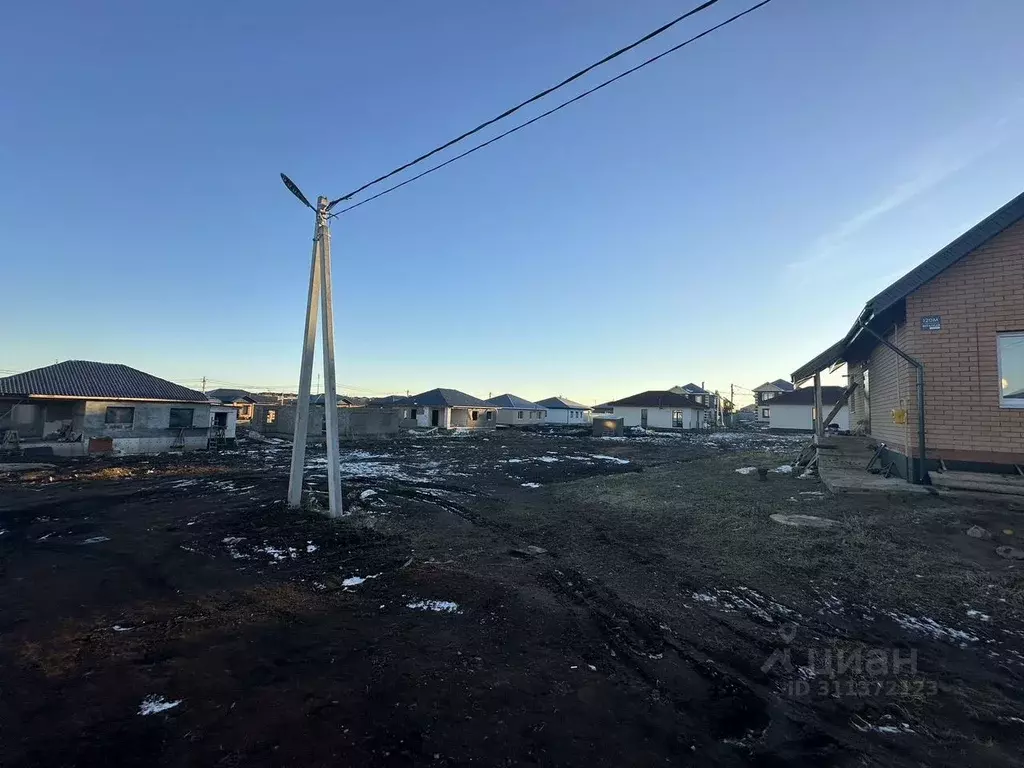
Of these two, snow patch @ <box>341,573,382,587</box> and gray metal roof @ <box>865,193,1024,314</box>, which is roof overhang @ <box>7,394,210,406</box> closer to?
snow patch @ <box>341,573,382,587</box>

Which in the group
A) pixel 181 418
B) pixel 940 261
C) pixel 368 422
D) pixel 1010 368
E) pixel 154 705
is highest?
pixel 940 261

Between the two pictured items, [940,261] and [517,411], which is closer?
[940,261]

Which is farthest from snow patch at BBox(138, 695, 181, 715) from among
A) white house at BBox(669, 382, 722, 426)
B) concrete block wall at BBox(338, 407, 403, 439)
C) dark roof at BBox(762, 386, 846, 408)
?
white house at BBox(669, 382, 722, 426)

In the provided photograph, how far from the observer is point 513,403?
62.6 meters

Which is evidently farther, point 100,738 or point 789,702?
point 789,702

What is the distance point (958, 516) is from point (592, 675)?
675cm

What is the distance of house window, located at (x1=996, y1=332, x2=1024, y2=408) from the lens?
25.7 feet

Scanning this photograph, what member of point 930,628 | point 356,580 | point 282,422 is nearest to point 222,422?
point 282,422

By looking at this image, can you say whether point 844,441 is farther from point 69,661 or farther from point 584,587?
point 69,661

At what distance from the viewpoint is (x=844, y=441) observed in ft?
53.6

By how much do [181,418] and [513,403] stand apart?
41.7m

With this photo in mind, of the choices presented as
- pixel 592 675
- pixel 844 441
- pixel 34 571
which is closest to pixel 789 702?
pixel 592 675

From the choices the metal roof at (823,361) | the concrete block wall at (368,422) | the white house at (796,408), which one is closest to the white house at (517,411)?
the concrete block wall at (368,422)

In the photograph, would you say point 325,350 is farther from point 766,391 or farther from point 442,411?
point 766,391
